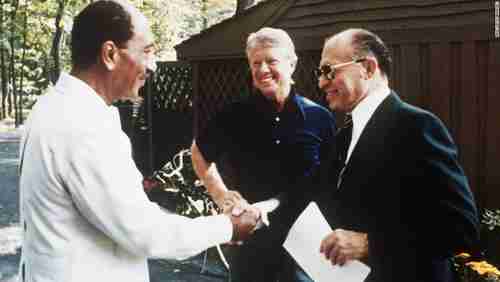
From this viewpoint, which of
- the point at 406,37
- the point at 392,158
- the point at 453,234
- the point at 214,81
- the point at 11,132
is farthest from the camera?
the point at 11,132

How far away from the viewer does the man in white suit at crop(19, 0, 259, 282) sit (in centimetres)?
205

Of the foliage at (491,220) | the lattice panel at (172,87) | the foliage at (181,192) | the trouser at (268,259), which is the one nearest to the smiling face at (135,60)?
the trouser at (268,259)

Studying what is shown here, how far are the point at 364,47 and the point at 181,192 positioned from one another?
640cm

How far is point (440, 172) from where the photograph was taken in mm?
2314

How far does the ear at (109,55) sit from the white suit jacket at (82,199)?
0.11 m

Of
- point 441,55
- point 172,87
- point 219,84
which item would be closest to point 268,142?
point 441,55

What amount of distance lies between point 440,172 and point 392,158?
22cm

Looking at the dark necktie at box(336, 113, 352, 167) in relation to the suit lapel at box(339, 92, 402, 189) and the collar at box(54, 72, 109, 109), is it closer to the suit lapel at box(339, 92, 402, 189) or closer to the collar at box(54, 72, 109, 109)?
the suit lapel at box(339, 92, 402, 189)

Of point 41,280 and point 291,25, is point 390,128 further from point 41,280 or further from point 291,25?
point 291,25

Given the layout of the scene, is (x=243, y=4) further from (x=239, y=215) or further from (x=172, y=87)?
(x=239, y=215)

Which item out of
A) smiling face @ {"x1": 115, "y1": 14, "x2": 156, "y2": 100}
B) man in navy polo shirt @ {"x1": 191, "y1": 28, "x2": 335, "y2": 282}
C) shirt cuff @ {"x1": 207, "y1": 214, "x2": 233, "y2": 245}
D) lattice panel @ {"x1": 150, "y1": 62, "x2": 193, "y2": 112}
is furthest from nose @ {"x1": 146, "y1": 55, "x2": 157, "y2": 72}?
lattice panel @ {"x1": 150, "y1": 62, "x2": 193, "y2": 112}

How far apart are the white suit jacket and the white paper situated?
68cm

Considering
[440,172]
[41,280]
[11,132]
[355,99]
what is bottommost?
[11,132]

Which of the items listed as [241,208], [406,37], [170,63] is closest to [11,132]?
[170,63]
